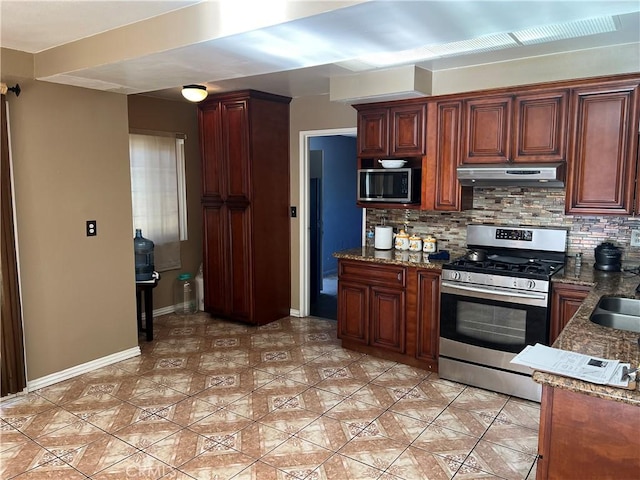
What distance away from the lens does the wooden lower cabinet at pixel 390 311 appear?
3.83 m

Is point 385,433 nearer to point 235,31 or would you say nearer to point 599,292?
point 599,292

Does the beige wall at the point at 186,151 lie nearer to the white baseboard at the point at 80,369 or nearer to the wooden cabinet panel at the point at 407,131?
the white baseboard at the point at 80,369

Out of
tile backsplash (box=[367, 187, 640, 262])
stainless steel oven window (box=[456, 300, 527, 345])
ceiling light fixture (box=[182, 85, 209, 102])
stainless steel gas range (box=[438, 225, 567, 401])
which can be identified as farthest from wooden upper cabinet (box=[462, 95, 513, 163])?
ceiling light fixture (box=[182, 85, 209, 102])

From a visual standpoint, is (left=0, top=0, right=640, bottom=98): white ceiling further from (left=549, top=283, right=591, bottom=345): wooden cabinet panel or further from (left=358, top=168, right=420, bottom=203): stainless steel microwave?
(left=549, top=283, right=591, bottom=345): wooden cabinet panel

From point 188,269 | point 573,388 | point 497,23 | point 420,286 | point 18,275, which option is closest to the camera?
point 573,388

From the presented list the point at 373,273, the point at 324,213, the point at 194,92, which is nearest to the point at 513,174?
the point at 373,273

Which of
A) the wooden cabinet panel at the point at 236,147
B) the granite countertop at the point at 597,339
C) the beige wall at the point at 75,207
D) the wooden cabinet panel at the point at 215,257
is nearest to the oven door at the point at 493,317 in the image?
the granite countertop at the point at 597,339

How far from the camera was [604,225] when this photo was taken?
3.60m

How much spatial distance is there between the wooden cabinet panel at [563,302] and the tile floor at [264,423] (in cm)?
58

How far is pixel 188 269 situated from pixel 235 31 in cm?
390

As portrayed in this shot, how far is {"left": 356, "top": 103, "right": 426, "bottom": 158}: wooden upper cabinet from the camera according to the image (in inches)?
157

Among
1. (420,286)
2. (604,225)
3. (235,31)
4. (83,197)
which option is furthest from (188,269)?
(604,225)

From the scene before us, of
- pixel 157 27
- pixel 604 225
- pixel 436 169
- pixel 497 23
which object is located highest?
pixel 157 27

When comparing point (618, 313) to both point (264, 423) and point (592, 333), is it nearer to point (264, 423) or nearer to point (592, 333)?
point (592, 333)
